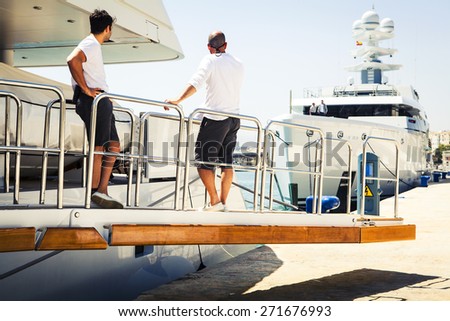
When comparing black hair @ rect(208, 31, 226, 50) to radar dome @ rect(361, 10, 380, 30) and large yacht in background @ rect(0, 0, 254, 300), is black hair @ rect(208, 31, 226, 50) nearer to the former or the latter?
large yacht in background @ rect(0, 0, 254, 300)

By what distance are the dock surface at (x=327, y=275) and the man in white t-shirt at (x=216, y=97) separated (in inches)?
52.6

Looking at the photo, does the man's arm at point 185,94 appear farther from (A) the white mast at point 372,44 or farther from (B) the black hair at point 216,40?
(A) the white mast at point 372,44

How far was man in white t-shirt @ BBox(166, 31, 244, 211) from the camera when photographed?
5.09m

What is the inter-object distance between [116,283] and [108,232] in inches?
52.1

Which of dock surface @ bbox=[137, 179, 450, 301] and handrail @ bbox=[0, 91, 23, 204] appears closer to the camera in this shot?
handrail @ bbox=[0, 91, 23, 204]

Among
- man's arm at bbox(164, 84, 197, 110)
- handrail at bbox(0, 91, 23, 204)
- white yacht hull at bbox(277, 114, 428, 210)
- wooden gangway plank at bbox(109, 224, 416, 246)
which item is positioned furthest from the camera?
white yacht hull at bbox(277, 114, 428, 210)

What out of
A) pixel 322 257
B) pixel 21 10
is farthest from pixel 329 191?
pixel 21 10

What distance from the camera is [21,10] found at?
18.0 feet

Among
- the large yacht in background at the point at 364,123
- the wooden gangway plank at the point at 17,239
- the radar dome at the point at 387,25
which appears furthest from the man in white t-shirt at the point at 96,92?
the radar dome at the point at 387,25

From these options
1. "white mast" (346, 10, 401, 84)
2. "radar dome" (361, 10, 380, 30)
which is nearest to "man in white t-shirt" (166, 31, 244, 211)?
"white mast" (346, 10, 401, 84)

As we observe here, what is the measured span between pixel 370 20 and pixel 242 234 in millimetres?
29980

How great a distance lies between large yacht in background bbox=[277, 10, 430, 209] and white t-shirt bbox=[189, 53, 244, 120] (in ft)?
29.7

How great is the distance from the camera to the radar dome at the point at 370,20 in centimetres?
3269
